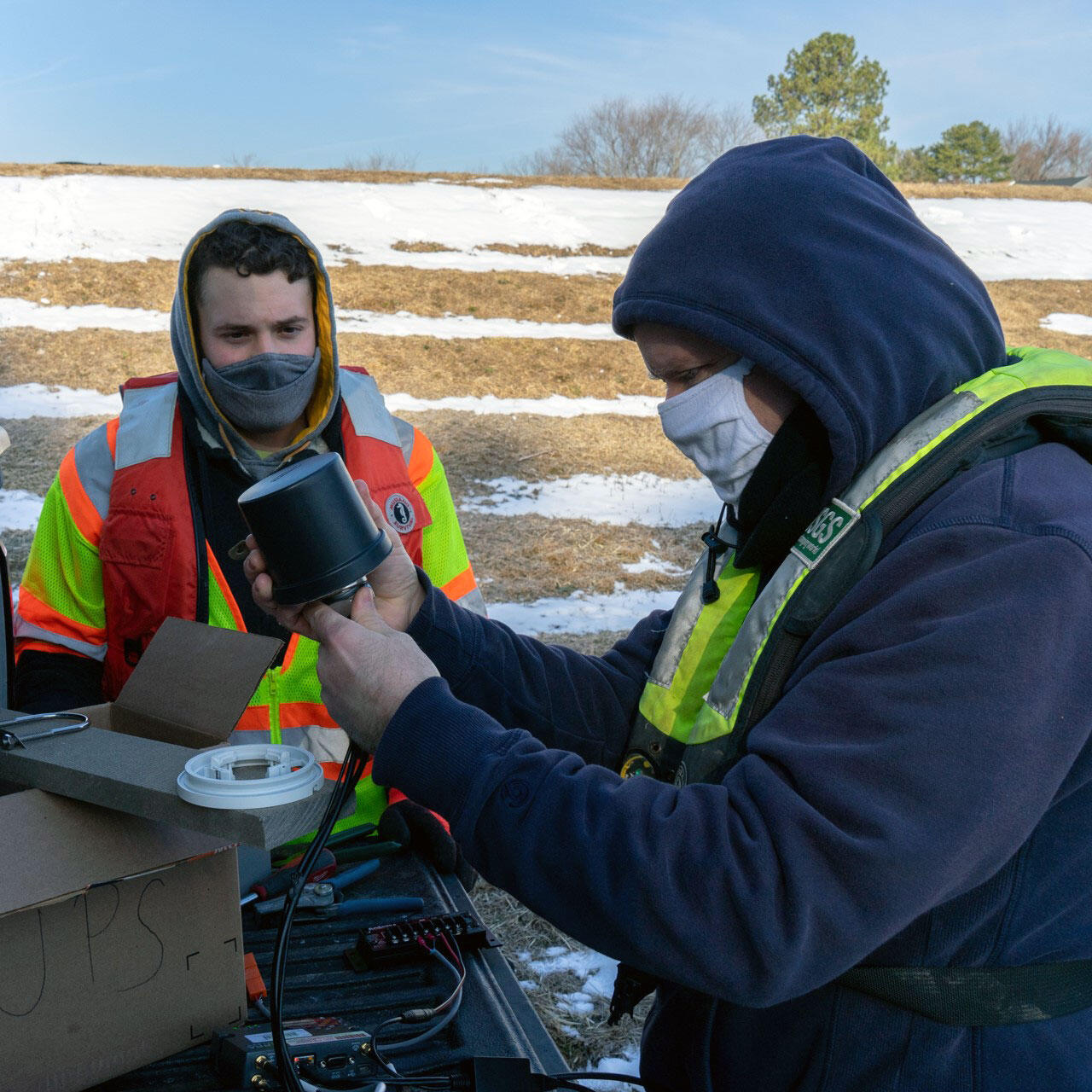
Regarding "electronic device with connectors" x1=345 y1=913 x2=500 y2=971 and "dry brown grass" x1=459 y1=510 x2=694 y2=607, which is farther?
"dry brown grass" x1=459 y1=510 x2=694 y2=607

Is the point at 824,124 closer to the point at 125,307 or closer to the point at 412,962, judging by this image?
the point at 125,307

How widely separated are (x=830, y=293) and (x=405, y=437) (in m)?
1.93

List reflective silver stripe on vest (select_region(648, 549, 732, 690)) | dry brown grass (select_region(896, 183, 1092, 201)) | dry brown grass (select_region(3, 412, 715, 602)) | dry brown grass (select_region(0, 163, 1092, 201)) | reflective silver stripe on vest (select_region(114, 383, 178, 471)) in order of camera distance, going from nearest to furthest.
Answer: reflective silver stripe on vest (select_region(648, 549, 732, 690)) → reflective silver stripe on vest (select_region(114, 383, 178, 471)) → dry brown grass (select_region(3, 412, 715, 602)) → dry brown grass (select_region(0, 163, 1092, 201)) → dry brown grass (select_region(896, 183, 1092, 201))

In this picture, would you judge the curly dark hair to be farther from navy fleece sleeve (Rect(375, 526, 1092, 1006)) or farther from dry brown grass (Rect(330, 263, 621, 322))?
dry brown grass (Rect(330, 263, 621, 322))

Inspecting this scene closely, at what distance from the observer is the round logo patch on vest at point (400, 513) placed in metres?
2.87

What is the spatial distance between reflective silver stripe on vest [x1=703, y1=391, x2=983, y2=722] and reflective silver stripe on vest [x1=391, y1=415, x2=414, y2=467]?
1756 mm

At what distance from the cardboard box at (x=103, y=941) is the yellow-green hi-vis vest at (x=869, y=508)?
74 centimetres

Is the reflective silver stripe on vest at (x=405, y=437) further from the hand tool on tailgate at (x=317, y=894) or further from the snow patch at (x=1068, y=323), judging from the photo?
the snow patch at (x=1068, y=323)

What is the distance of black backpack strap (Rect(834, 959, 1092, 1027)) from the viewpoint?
4.16 feet

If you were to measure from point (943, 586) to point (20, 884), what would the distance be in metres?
1.19

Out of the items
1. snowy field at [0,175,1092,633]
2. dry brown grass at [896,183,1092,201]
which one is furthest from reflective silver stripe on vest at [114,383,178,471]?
dry brown grass at [896,183,1092,201]

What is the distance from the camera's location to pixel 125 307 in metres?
15.0

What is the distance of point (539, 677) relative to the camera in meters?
1.94

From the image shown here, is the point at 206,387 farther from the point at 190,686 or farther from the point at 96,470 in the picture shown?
the point at 190,686
